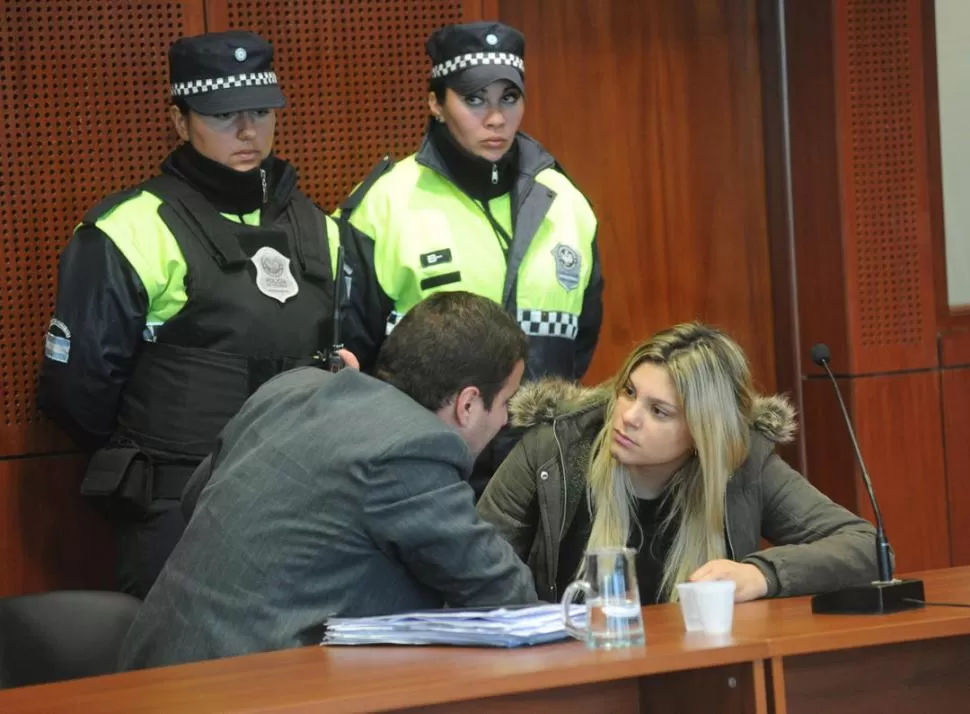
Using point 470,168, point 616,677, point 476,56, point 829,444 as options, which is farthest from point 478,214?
point 616,677

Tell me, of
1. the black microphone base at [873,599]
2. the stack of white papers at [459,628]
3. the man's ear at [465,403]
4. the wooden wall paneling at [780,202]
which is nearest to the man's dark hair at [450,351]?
the man's ear at [465,403]

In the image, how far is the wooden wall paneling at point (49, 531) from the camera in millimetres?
3807

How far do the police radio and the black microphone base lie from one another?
1384 mm

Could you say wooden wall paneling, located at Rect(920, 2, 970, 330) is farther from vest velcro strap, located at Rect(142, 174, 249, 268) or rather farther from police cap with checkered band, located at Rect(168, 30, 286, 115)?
vest velcro strap, located at Rect(142, 174, 249, 268)

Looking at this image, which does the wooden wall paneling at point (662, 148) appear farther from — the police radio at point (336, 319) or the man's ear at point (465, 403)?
the man's ear at point (465, 403)

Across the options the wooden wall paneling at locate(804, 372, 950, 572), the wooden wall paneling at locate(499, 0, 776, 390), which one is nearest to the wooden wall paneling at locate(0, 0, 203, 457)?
the wooden wall paneling at locate(499, 0, 776, 390)

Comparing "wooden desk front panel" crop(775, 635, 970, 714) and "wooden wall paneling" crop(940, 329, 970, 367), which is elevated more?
"wooden wall paneling" crop(940, 329, 970, 367)

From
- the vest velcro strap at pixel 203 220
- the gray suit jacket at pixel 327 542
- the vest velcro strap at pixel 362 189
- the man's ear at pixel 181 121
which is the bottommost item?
the gray suit jacket at pixel 327 542

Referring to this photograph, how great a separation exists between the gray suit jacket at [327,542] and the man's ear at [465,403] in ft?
0.39

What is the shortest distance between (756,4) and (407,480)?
3146mm

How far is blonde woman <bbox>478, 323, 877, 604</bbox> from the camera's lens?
9.38 feet

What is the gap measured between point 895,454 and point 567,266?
63.0 inches

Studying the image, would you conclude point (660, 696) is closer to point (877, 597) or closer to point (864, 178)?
point (877, 597)

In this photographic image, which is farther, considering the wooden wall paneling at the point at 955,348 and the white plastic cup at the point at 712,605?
the wooden wall paneling at the point at 955,348
